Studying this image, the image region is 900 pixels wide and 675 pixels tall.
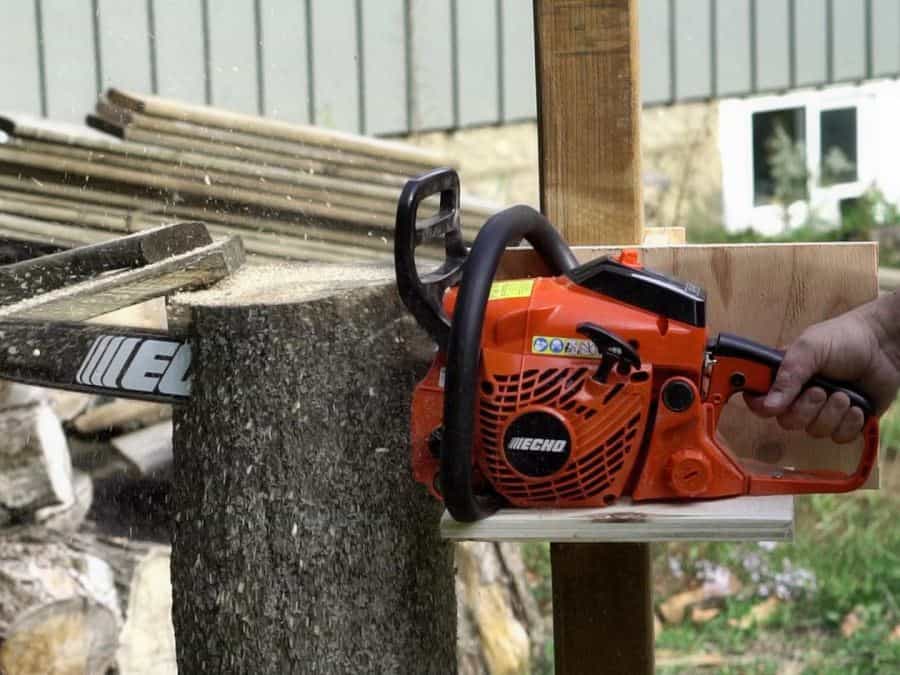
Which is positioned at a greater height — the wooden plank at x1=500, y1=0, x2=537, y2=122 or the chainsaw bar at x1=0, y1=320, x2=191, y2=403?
the wooden plank at x1=500, y1=0, x2=537, y2=122

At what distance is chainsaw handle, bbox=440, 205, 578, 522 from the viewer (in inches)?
66.3

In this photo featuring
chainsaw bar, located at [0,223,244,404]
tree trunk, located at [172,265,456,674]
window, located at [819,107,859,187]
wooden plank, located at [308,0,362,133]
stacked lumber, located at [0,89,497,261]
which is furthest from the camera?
window, located at [819,107,859,187]

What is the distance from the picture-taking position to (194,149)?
411cm

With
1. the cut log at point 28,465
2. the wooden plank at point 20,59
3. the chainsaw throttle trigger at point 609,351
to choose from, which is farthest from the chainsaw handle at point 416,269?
the wooden plank at point 20,59

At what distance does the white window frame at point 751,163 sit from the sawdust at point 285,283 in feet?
13.0

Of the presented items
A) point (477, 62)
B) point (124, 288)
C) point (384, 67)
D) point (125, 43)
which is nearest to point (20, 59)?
point (125, 43)

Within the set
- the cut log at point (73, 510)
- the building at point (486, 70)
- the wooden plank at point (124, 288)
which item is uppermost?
the building at point (486, 70)

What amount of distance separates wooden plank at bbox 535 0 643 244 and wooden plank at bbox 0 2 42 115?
239 cm

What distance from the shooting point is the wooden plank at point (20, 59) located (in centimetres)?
407

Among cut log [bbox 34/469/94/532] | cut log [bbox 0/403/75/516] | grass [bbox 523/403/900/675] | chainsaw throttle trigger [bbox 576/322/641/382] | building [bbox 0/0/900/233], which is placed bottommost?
grass [bbox 523/403/900/675]

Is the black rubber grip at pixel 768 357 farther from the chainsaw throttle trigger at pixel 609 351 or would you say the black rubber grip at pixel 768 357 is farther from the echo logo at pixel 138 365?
the echo logo at pixel 138 365

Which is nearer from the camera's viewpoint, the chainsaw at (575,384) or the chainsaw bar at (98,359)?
the chainsaw at (575,384)

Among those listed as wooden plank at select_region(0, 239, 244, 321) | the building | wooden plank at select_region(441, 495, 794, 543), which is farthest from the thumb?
the building

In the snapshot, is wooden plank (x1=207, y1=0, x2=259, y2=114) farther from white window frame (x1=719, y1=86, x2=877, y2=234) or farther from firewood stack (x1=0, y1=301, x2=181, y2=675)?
white window frame (x1=719, y1=86, x2=877, y2=234)
